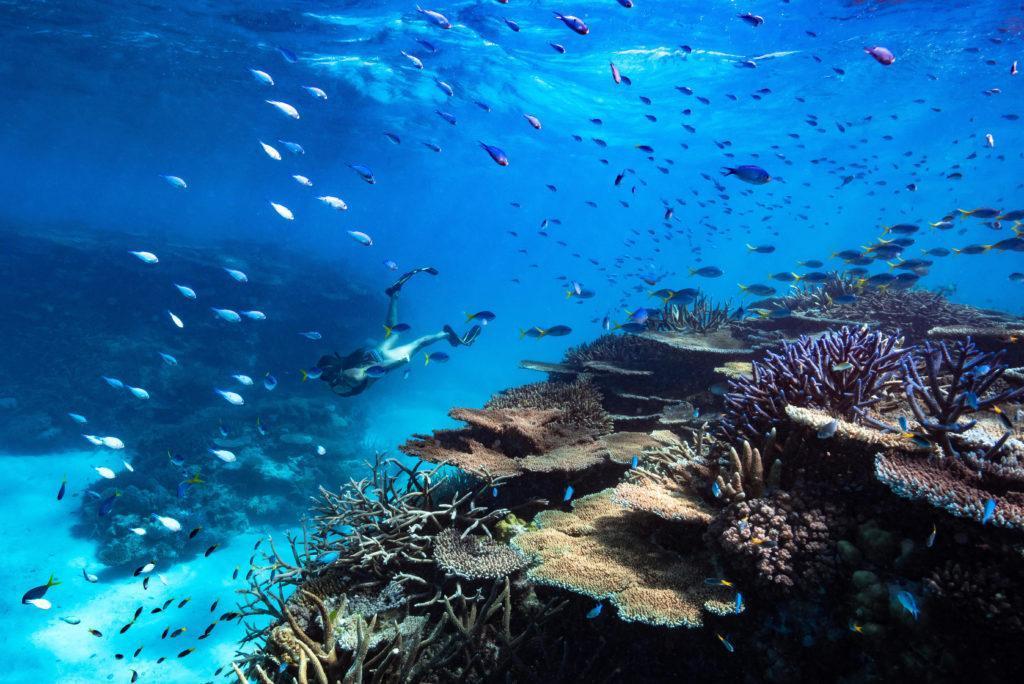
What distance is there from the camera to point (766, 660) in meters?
2.76

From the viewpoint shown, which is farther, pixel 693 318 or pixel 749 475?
pixel 693 318

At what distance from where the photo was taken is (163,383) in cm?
1859

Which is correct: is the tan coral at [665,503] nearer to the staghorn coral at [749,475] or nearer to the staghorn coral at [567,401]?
the staghorn coral at [749,475]

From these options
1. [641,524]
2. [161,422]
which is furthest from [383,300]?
[641,524]

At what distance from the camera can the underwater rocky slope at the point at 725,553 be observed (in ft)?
8.00

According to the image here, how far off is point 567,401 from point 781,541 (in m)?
3.60

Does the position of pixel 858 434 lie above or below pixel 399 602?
above

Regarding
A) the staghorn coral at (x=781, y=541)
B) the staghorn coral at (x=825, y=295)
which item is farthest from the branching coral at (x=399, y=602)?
the staghorn coral at (x=825, y=295)

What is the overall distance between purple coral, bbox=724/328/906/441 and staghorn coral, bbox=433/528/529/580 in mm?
2064

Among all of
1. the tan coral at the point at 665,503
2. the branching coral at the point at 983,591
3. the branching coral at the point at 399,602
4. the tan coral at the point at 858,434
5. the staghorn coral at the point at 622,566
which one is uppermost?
the tan coral at the point at 858,434

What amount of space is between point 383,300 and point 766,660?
2706cm

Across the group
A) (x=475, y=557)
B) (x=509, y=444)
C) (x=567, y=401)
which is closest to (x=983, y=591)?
(x=475, y=557)

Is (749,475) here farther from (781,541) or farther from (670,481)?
(670,481)

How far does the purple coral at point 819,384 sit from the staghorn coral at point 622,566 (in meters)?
1.18
